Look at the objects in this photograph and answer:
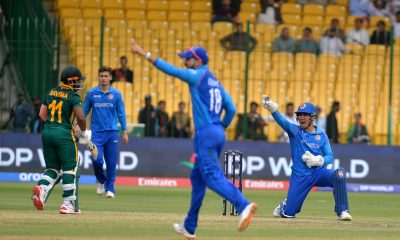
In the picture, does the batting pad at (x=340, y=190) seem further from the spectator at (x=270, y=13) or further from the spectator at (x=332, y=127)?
the spectator at (x=270, y=13)

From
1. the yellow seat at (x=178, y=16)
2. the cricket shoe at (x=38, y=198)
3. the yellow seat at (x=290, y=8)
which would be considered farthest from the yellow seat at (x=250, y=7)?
the cricket shoe at (x=38, y=198)

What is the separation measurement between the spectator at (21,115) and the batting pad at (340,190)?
1212 centimetres

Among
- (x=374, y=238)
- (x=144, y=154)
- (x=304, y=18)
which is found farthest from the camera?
(x=304, y=18)

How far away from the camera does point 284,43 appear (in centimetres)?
2902

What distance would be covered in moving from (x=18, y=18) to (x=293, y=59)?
726cm

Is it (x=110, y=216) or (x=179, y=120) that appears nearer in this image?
(x=110, y=216)

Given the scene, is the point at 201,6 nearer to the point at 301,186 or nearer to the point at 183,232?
the point at 301,186

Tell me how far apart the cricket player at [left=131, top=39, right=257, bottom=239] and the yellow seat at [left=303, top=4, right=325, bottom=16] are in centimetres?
1873

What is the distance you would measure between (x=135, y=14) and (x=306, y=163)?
14.8 meters

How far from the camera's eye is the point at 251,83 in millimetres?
28688

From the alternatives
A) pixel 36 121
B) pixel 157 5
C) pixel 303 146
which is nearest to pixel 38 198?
pixel 303 146

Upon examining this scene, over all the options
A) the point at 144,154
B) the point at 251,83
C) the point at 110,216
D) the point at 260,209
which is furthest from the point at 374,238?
the point at 251,83

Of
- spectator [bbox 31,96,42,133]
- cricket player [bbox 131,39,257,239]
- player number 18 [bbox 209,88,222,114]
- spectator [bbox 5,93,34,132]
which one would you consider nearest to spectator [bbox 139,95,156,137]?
spectator [bbox 31,96,42,133]

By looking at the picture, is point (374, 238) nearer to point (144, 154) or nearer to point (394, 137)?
point (144, 154)
